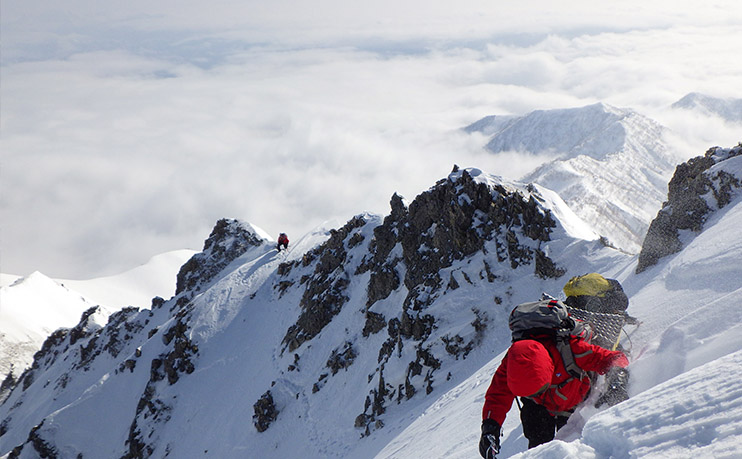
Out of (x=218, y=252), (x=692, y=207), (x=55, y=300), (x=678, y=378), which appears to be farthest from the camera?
(x=55, y=300)

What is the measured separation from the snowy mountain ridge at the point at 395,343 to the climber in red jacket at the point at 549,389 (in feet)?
1.19

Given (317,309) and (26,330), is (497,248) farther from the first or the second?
(26,330)

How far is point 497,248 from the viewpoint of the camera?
29203 mm

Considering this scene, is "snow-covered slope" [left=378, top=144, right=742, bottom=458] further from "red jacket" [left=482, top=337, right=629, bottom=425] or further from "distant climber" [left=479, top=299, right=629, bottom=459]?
"red jacket" [left=482, top=337, right=629, bottom=425]

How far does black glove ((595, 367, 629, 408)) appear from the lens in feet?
23.1

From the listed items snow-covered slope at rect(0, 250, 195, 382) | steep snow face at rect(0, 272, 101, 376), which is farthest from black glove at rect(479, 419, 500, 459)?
steep snow face at rect(0, 272, 101, 376)

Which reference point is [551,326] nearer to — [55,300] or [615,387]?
[615,387]

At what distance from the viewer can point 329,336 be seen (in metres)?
38.8

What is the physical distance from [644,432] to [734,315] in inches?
150

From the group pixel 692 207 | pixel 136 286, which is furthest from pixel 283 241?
pixel 136 286

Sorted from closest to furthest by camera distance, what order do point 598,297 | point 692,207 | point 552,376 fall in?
point 552,376, point 598,297, point 692,207

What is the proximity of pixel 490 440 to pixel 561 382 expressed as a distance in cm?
138

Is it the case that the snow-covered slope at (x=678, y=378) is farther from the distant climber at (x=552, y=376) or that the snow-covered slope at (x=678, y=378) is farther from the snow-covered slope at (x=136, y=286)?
the snow-covered slope at (x=136, y=286)

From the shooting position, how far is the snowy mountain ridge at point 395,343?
7062 millimetres
